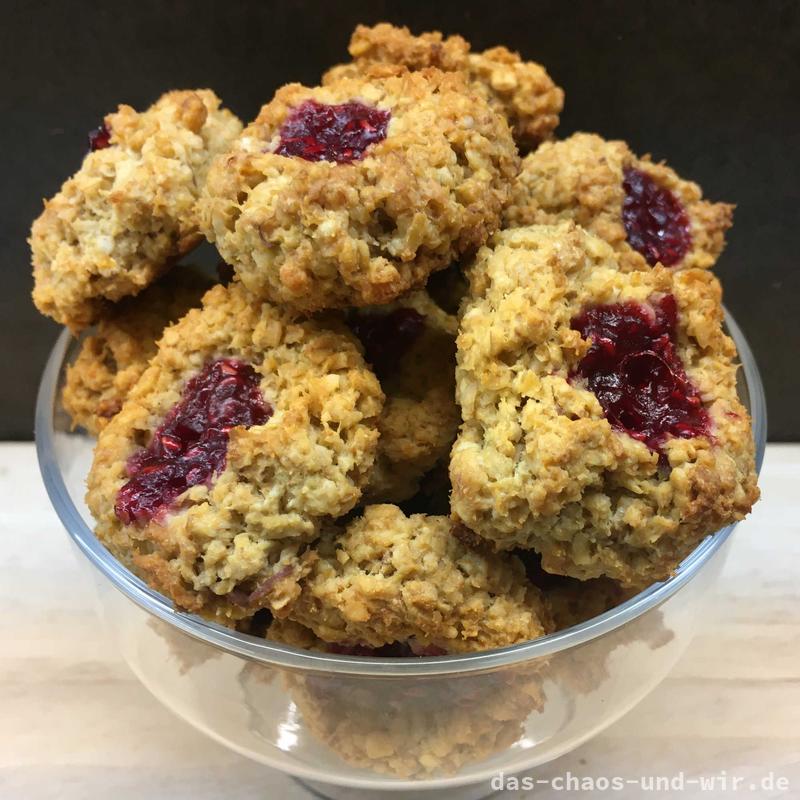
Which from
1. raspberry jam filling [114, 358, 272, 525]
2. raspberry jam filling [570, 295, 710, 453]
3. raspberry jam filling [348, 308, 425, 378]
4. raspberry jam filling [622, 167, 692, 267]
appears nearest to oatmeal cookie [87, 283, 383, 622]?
raspberry jam filling [114, 358, 272, 525]

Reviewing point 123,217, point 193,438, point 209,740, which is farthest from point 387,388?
point 209,740

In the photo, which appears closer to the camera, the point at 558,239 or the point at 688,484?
the point at 688,484

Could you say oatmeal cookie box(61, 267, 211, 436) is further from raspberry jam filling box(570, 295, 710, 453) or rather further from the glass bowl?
raspberry jam filling box(570, 295, 710, 453)

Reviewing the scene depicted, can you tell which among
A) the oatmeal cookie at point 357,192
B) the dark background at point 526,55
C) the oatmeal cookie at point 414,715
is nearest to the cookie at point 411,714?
the oatmeal cookie at point 414,715

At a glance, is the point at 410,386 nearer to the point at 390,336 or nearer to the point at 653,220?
the point at 390,336

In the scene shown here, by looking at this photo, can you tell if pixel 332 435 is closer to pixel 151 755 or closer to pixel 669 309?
pixel 669 309

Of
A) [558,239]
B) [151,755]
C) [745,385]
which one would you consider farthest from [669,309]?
[151,755]
